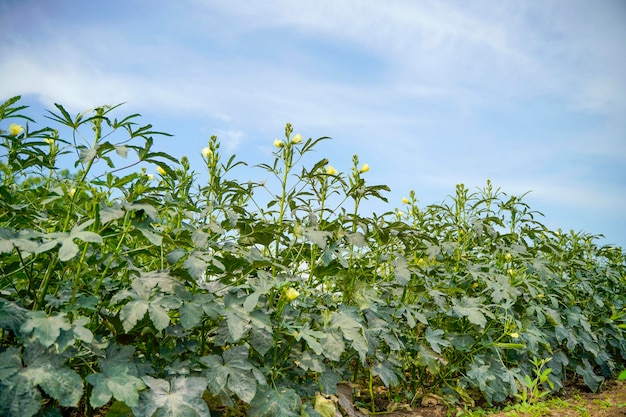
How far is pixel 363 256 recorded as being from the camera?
9.25ft

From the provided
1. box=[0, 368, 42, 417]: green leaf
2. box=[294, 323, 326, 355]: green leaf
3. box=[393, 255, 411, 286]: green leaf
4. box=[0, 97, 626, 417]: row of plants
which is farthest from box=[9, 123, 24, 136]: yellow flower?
box=[393, 255, 411, 286]: green leaf

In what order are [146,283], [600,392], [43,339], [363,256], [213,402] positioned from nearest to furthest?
[43,339]
[146,283]
[213,402]
[363,256]
[600,392]

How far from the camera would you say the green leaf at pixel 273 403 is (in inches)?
78.7

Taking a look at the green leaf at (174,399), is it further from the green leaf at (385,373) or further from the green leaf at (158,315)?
the green leaf at (385,373)

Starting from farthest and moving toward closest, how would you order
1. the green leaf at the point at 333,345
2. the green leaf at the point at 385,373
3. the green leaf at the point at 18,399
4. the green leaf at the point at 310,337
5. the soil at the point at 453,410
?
the green leaf at the point at 385,373, the soil at the point at 453,410, the green leaf at the point at 333,345, the green leaf at the point at 310,337, the green leaf at the point at 18,399

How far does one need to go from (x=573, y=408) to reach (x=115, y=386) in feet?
10.8

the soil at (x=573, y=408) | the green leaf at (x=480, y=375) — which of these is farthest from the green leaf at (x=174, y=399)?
the green leaf at (x=480, y=375)

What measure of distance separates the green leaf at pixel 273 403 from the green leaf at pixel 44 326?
83 cm

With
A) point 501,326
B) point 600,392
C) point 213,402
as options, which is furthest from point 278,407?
point 600,392

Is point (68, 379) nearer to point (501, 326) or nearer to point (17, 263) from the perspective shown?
point (17, 263)

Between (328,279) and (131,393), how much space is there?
1.40 meters

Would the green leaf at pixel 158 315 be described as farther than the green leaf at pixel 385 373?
No

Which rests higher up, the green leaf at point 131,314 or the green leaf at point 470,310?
the green leaf at point 470,310

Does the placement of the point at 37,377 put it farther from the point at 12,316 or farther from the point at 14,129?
the point at 14,129
